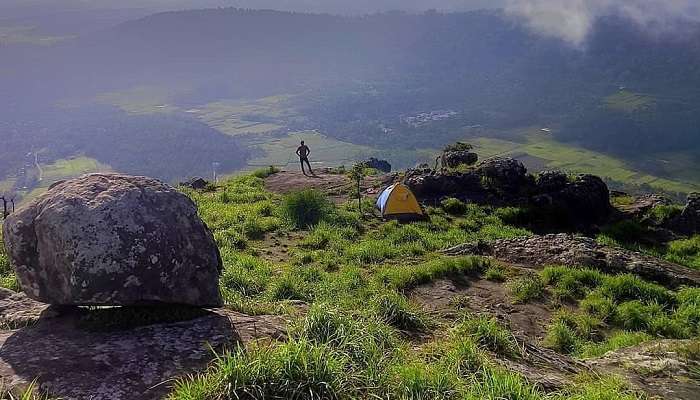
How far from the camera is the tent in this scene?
2142 centimetres

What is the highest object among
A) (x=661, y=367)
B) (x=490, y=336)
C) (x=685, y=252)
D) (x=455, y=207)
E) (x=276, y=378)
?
(x=276, y=378)

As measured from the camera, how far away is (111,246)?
620cm

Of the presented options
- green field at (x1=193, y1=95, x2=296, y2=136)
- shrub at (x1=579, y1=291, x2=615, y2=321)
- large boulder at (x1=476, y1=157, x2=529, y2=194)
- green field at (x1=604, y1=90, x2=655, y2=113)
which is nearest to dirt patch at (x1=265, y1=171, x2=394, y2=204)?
large boulder at (x1=476, y1=157, x2=529, y2=194)

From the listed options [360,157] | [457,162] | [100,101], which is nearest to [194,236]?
[457,162]

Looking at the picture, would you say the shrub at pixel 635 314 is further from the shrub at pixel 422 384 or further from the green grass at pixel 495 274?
the shrub at pixel 422 384

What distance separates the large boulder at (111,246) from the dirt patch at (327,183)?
1799 cm

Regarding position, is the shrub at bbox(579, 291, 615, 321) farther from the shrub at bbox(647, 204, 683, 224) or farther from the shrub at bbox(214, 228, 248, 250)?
the shrub at bbox(647, 204, 683, 224)

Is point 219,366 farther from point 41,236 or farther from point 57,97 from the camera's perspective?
point 57,97

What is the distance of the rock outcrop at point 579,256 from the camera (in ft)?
46.6

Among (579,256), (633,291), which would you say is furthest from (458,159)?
(633,291)

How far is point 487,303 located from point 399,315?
189 inches

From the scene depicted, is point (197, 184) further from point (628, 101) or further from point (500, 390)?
point (628, 101)

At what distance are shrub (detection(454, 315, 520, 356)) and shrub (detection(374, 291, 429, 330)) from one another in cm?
63

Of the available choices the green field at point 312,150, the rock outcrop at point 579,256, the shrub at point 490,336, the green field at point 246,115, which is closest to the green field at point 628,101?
the green field at point 312,150
